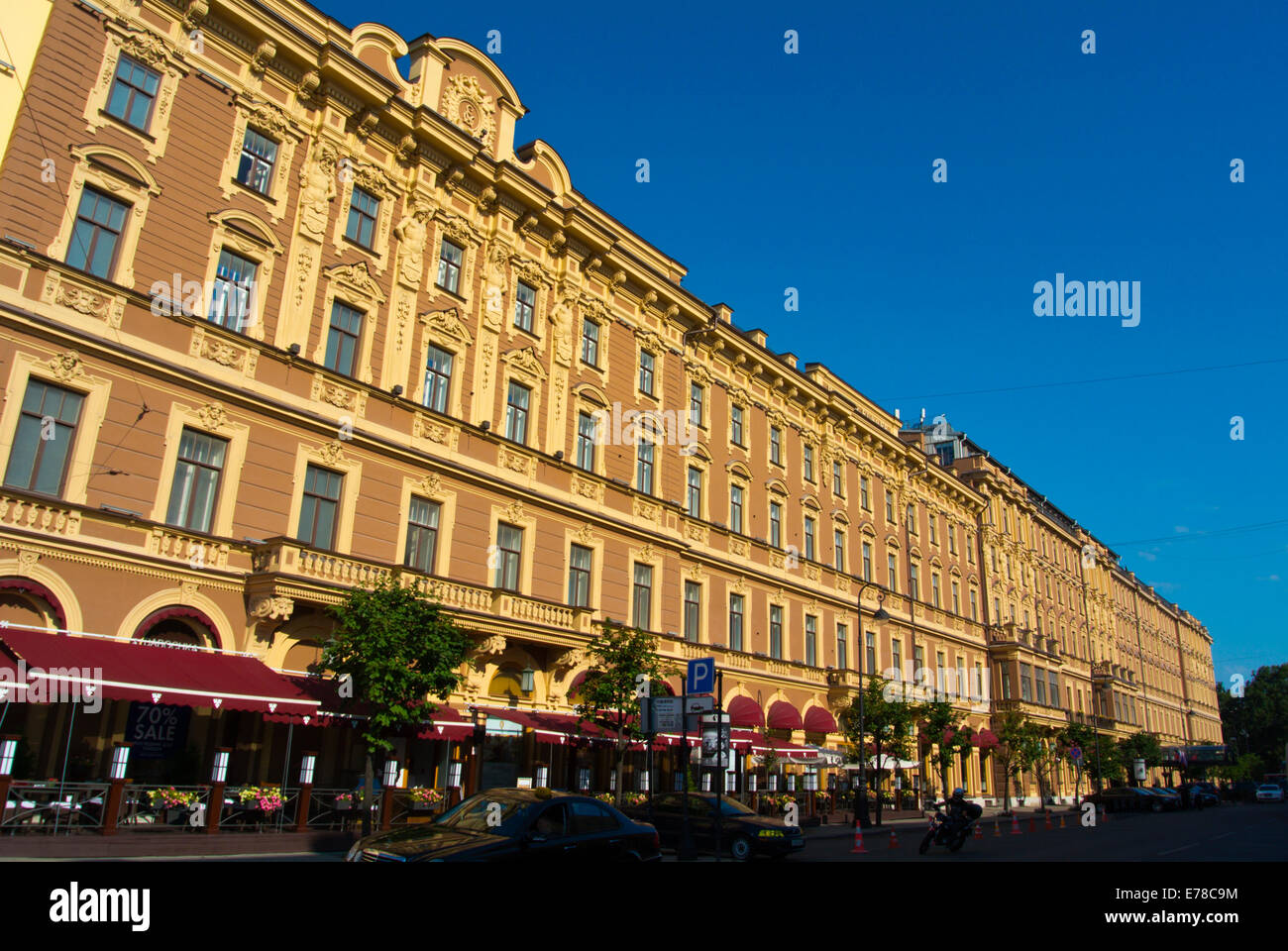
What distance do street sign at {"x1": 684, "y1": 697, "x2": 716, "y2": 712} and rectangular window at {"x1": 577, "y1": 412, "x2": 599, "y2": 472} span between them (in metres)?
14.4

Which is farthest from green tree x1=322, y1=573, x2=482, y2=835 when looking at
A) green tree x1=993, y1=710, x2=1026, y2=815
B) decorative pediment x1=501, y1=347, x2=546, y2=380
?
green tree x1=993, y1=710, x2=1026, y2=815

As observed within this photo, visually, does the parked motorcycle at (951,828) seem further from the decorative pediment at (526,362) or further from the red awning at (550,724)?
the decorative pediment at (526,362)

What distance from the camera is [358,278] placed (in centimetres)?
2466

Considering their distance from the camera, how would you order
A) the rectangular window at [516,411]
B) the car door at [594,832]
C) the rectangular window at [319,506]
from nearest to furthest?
the car door at [594,832] < the rectangular window at [319,506] < the rectangular window at [516,411]

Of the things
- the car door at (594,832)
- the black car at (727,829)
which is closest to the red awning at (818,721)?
the black car at (727,829)

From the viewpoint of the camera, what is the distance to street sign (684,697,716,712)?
16812 millimetres

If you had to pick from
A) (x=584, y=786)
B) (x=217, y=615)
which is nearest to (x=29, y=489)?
(x=217, y=615)

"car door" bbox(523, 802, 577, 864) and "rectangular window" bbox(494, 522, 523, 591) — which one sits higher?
"rectangular window" bbox(494, 522, 523, 591)

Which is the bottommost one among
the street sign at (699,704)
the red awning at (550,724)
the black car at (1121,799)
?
the black car at (1121,799)

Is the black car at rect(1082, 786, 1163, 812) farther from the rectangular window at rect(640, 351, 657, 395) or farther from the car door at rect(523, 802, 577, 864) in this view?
the car door at rect(523, 802, 577, 864)

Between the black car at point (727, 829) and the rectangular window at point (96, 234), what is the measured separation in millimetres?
17531

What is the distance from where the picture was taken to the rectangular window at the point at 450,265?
89.5 feet

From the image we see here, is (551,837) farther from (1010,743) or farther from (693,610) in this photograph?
(1010,743)

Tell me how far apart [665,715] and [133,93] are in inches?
739
